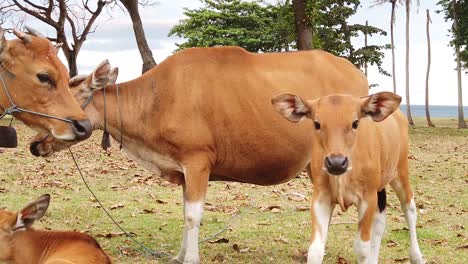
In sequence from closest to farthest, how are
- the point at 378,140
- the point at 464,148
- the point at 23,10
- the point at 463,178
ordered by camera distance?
1. the point at 378,140
2. the point at 463,178
3. the point at 464,148
4. the point at 23,10

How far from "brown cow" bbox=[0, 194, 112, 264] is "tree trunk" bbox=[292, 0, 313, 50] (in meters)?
18.9

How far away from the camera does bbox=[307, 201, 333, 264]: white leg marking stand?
5.98 metres

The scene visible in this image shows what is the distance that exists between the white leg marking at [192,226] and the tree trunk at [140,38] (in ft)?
59.1

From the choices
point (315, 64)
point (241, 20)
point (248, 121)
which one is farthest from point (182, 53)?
point (241, 20)

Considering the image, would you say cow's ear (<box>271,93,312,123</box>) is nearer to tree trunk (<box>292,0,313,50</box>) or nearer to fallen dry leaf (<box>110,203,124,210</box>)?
fallen dry leaf (<box>110,203,124,210</box>)

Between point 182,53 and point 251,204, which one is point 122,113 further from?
point 251,204

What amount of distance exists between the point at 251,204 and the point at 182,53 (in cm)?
471

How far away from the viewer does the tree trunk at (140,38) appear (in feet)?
83.6

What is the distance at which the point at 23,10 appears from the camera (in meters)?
31.5

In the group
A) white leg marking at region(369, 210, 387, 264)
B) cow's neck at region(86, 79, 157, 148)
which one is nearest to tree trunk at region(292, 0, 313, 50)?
cow's neck at region(86, 79, 157, 148)

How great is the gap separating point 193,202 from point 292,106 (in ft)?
5.54

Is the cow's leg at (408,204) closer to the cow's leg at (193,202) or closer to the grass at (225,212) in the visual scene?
the grass at (225,212)

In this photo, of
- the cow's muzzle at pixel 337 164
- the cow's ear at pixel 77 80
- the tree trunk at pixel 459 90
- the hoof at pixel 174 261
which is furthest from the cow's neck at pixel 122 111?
the tree trunk at pixel 459 90

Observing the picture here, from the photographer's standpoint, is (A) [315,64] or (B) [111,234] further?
(B) [111,234]
